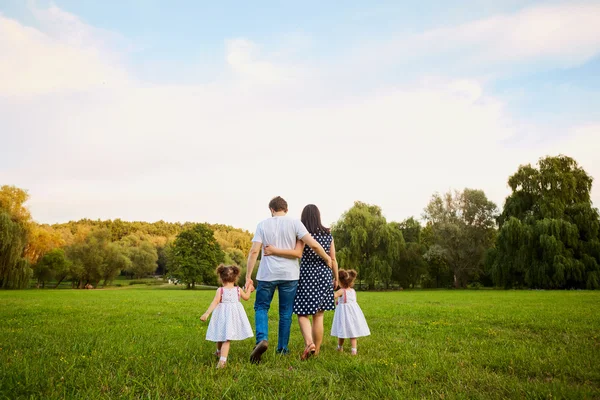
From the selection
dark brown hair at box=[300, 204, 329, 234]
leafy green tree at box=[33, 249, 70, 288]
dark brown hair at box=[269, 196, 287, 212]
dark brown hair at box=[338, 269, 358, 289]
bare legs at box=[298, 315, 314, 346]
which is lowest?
leafy green tree at box=[33, 249, 70, 288]

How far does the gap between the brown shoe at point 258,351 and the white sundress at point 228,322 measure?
0.25 m

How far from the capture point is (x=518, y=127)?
64.6ft

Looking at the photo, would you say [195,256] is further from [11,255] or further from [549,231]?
[549,231]

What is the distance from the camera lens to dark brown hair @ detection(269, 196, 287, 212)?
18.7 ft

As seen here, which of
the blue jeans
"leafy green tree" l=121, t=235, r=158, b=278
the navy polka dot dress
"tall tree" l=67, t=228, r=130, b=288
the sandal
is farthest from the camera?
"leafy green tree" l=121, t=235, r=158, b=278

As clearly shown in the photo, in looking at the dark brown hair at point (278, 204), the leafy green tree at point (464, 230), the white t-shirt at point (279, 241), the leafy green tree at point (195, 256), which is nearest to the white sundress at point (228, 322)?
the white t-shirt at point (279, 241)

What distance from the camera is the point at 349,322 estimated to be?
18.7 feet

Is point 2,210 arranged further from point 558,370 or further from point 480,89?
point 558,370

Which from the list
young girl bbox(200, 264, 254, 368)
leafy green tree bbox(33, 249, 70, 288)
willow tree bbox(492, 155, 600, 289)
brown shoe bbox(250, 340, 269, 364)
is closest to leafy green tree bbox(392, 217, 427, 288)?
willow tree bbox(492, 155, 600, 289)

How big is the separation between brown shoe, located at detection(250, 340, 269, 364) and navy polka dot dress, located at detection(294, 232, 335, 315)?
36.2 inches

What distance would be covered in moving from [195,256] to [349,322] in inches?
2000

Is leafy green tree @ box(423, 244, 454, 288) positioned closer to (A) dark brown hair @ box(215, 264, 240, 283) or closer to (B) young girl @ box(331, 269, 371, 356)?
(B) young girl @ box(331, 269, 371, 356)

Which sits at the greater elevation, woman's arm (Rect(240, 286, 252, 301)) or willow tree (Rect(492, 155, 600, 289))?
willow tree (Rect(492, 155, 600, 289))

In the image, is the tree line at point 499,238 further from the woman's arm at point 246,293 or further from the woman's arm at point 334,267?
the woman's arm at point 246,293
